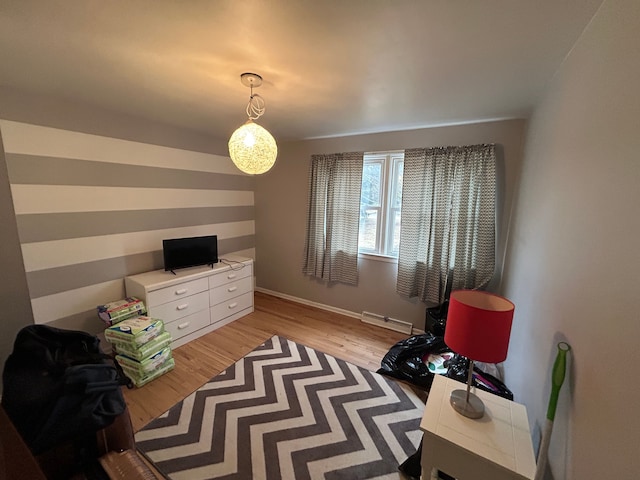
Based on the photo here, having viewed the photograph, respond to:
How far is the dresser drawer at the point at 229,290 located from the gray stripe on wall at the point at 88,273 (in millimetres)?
655

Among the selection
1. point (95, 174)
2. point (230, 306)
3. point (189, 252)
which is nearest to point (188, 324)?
point (230, 306)

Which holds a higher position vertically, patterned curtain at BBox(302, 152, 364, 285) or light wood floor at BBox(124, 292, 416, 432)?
patterned curtain at BBox(302, 152, 364, 285)

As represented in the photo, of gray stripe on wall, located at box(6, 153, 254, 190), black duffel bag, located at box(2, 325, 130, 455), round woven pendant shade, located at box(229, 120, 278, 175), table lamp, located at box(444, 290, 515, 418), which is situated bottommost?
black duffel bag, located at box(2, 325, 130, 455)

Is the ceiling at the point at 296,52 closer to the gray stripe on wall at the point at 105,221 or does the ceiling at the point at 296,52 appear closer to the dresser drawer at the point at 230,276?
the gray stripe on wall at the point at 105,221

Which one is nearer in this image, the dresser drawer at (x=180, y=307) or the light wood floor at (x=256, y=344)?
the light wood floor at (x=256, y=344)

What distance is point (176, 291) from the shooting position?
2.46 m

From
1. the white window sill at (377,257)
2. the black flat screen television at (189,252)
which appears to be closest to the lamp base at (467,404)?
the white window sill at (377,257)

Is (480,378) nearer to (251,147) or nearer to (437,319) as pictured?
(437,319)

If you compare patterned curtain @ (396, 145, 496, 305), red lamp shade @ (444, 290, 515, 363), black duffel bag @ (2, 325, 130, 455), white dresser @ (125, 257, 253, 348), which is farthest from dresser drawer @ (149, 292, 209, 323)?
red lamp shade @ (444, 290, 515, 363)

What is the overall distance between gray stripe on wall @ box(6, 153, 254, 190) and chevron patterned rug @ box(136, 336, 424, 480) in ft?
6.56

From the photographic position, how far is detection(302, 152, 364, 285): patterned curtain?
9.96 ft

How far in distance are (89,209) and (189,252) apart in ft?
3.00

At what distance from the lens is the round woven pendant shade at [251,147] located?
1.57 m

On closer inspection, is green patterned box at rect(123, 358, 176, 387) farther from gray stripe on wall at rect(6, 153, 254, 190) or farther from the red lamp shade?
the red lamp shade
